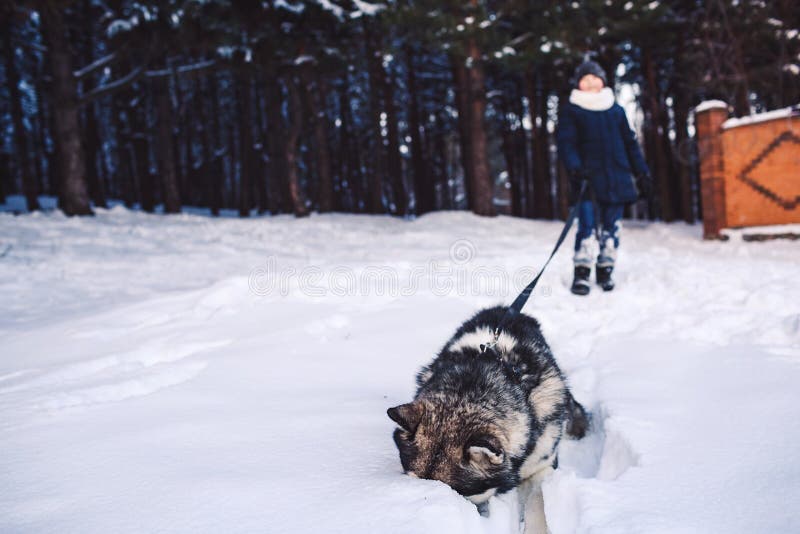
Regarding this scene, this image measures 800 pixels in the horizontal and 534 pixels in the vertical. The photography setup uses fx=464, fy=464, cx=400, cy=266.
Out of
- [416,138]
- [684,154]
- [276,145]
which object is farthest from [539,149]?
[276,145]

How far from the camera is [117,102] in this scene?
74.9ft

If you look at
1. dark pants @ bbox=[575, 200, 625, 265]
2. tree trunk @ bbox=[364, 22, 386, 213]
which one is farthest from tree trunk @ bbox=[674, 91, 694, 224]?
dark pants @ bbox=[575, 200, 625, 265]

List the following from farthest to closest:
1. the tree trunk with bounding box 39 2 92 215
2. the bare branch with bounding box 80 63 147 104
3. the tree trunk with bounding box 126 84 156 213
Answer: the tree trunk with bounding box 126 84 156 213 → the bare branch with bounding box 80 63 147 104 → the tree trunk with bounding box 39 2 92 215

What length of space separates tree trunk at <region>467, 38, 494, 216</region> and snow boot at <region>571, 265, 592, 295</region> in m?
10.3

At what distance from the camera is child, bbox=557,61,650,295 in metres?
4.98

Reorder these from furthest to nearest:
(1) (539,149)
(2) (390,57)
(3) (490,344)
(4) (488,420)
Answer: (1) (539,149)
(2) (390,57)
(3) (490,344)
(4) (488,420)

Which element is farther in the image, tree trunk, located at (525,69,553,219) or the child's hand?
tree trunk, located at (525,69,553,219)

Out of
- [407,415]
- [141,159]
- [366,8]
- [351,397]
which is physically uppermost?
[366,8]

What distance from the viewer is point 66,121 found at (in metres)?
12.6

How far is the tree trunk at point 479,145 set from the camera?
585 inches

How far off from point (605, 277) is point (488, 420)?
3629 millimetres

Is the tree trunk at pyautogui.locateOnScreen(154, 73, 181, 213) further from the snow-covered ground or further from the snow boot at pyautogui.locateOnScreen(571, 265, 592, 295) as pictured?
the snow boot at pyautogui.locateOnScreen(571, 265, 592, 295)

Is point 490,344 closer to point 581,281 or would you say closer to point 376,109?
point 581,281

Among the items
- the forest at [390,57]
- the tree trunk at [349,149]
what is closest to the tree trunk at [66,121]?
the forest at [390,57]
